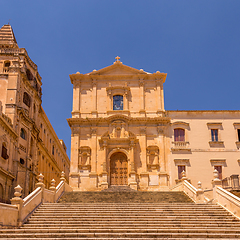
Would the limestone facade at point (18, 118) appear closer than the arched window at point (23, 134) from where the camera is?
Yes

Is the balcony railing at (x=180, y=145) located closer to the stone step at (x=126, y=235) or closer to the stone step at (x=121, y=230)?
the stone step at (x=121, y=230)

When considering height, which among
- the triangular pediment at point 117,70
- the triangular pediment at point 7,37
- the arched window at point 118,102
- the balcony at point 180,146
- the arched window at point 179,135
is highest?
the triangular pediment at point 7,37

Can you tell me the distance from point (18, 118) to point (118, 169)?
10390mm

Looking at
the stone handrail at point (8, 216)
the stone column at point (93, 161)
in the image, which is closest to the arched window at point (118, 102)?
the stone column at point (93, 161)

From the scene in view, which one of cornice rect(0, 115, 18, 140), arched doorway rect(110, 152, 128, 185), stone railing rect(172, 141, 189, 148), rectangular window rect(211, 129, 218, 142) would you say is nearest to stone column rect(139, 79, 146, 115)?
stone railing rect(172, 141, 189, 148)

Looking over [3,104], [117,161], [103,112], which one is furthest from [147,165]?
[3,104]

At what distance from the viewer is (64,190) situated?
88.6 ft

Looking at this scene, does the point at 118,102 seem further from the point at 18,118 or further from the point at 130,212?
the point at 130,212

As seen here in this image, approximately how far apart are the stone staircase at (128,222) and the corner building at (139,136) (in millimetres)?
12423

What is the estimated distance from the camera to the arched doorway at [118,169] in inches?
1294

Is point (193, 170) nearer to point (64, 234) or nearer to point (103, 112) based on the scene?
point (103, 112)

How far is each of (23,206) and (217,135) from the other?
72.5ft

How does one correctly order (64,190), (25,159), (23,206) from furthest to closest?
(25,159)
(64,190)
(23,206)

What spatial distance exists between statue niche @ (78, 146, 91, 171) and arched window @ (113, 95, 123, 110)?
204 inches
